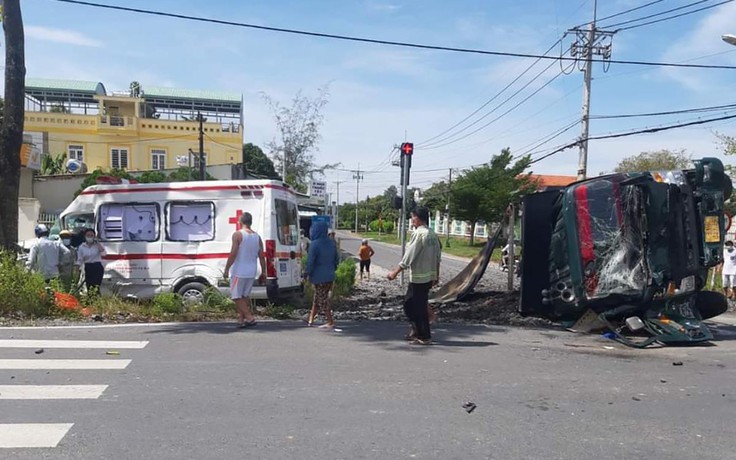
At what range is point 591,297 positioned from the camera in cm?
887

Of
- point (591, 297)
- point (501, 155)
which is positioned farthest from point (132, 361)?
point (501, 155)

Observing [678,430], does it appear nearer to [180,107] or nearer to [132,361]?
[132,361]

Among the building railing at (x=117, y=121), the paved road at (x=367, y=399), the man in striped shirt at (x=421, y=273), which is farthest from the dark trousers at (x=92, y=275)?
the building railing at (x=117, y=121)

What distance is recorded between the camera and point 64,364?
6.43 metres

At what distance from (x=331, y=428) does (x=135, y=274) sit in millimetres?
7212

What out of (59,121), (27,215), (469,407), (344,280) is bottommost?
(469,407)

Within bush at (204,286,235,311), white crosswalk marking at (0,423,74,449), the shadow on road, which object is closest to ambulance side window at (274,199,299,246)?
bush at (204,286,235,311)

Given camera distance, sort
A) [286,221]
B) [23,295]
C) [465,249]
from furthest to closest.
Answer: [465,249] → [286,221] → [23,295]

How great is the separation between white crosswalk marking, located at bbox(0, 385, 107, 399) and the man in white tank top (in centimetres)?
312

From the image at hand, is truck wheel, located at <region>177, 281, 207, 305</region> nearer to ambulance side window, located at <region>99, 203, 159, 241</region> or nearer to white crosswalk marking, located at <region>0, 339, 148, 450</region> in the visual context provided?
ambulance side window, located at <region>99, 203, 159, 241</region>

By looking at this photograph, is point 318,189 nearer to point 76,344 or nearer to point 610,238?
point 610,238

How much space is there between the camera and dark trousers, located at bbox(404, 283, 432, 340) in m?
7.76

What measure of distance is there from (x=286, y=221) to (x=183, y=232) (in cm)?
178

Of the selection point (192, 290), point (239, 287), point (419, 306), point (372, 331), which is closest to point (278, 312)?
point (239, 287)
